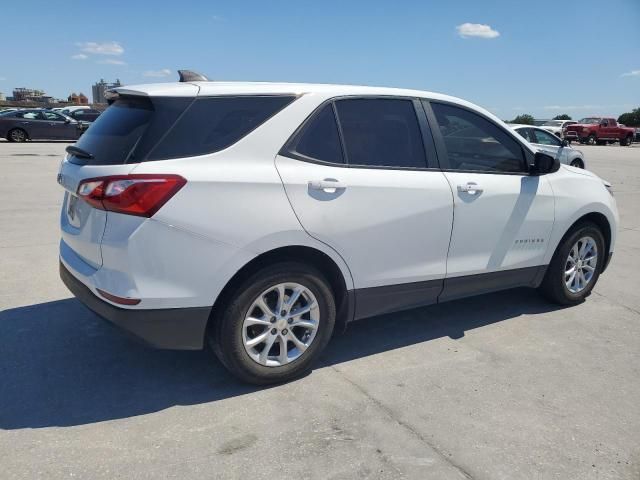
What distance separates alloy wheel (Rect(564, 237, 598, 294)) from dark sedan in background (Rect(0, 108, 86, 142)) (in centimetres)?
2222

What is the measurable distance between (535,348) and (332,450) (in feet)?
6.69

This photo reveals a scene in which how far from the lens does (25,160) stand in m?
15.9

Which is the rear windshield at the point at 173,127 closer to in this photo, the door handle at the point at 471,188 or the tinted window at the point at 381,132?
the tinted window at the point at 381,132

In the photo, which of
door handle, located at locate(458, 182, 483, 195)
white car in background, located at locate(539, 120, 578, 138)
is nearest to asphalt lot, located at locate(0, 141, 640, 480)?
door handle, located at locate(458, 182, 483, 195)

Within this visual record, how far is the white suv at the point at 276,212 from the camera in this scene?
9.60ft

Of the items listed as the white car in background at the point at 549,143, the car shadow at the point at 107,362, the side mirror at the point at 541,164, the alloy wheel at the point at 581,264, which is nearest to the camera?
the car shadow at the point at 107,362

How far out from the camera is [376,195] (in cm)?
352

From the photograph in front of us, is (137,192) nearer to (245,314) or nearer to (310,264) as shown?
(245,314)

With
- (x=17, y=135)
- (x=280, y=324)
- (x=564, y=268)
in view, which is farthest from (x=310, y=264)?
(x=17, y=135)

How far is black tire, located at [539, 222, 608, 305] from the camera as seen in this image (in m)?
4.80

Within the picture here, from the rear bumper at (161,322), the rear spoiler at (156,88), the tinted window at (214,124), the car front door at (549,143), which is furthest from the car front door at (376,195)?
the car front door at (549,143)

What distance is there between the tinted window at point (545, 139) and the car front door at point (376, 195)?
11.9 meters

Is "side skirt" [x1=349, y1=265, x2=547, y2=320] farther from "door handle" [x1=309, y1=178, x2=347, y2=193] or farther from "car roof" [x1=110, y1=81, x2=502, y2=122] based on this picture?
"car roof" [x1=110, y1=81, x2=502, y2=122]

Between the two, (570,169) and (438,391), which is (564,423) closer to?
(438,391)
